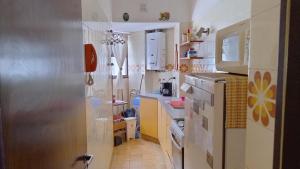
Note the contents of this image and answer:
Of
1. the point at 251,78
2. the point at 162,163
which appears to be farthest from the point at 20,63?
the point at 162,163

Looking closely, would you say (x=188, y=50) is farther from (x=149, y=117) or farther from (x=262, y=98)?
(x=262, y=98)

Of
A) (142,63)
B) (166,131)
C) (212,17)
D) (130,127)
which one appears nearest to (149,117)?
(130,127)

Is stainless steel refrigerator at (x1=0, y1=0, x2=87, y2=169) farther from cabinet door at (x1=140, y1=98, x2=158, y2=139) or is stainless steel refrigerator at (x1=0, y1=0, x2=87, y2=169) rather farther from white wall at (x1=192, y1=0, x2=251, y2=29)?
cabinet door at (x1=140, y1=98, x2=158, y2=139)

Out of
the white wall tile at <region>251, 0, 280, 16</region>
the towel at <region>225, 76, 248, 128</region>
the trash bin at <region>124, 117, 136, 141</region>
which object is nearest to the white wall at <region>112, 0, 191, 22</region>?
the trash bin at <region>124, 117, 136, 141</region>

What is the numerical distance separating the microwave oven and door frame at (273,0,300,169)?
60 centimetres

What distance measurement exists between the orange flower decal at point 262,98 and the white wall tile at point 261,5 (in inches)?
7.6

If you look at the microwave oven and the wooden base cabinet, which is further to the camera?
the wooden base cabinet

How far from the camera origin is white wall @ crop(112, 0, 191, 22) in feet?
12.5

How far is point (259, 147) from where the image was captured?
75 cm

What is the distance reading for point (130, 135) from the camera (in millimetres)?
4566

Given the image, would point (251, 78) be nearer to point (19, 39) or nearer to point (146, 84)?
point (19, 39)

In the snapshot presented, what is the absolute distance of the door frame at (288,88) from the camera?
0.54m

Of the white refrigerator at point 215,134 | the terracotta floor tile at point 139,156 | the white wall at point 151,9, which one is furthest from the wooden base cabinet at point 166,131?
the white refrigerator at point 215,134

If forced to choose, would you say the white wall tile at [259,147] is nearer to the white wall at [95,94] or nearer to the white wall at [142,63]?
the white wall at [95,94]
